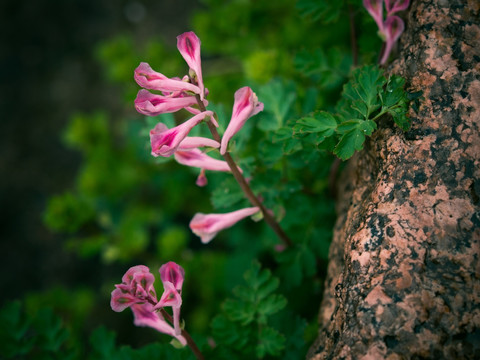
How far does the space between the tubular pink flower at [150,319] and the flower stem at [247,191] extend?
53 centimetres

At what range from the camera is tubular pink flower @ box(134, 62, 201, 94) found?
3.85ft

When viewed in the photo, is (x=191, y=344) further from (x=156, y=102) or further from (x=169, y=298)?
(x=156, y=102)

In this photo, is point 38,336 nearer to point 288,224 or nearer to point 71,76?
point 288,224

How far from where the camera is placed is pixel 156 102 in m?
1.22

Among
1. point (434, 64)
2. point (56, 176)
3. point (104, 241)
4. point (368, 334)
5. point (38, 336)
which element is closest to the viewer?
point (368, 334)

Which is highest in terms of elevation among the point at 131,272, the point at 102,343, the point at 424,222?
the point at 131,272

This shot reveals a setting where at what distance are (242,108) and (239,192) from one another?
50 centimetres

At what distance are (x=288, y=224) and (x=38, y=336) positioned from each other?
1.21 metres

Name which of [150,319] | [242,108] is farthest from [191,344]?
[242,108]

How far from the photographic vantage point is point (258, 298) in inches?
65.3

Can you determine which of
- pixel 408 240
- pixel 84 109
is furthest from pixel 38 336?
pixel 84 109

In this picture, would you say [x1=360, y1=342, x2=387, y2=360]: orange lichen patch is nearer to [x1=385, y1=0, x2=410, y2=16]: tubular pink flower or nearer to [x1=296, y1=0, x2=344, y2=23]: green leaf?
[x1=385, y1=0, x2=410, y2=16]: tubular pink flower

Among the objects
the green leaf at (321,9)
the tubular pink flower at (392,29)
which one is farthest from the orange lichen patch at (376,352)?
the green leaf at (321,9)

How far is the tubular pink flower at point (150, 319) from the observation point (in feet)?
4.57
